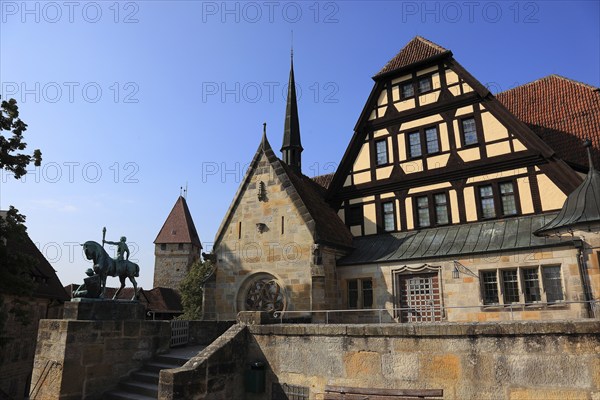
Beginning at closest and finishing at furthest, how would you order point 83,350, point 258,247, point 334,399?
1. point 334,399
2. point 83,350
3. point 258,247

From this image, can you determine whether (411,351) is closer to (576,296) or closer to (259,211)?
(576,296)

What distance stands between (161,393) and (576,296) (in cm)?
1109

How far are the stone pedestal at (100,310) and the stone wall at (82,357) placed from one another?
225 mm

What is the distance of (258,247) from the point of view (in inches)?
674

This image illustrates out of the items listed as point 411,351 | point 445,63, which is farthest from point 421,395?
point 445,63

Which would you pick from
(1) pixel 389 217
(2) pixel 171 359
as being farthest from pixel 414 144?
(2) pixel 171 359

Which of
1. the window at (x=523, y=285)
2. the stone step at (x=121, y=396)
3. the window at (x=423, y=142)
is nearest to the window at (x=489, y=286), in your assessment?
the window at (x=523, y=285)

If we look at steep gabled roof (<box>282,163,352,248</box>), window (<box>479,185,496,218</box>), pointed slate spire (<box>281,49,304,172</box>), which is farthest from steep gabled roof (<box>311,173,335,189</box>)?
window (<box>479,185,496,218</box>)

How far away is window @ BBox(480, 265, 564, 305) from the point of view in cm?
1279

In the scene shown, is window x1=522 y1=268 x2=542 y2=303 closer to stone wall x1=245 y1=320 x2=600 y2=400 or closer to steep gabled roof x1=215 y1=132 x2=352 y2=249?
steep gabled roof x1=215 y1=132 x2=352 y2=249

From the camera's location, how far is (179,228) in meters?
65.1

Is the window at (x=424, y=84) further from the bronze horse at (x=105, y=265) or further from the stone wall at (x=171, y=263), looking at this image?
the stone wall at (x=171, y=263)

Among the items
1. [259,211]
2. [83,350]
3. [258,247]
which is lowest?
[83,350]

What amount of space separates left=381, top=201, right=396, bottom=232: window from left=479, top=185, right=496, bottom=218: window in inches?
134
